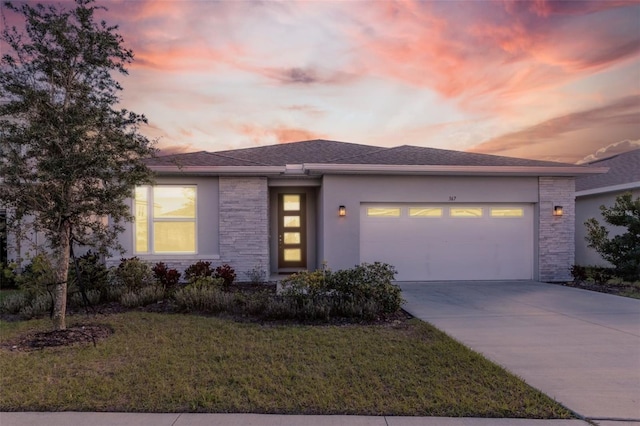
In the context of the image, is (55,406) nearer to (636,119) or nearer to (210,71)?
(210,71)

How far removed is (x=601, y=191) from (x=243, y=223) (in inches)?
502

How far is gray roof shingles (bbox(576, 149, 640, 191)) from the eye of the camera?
1279cm

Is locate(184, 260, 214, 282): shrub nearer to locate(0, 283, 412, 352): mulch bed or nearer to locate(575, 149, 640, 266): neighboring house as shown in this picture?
locate(0, 283, 412, 352): mulch bed

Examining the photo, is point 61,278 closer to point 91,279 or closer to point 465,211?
point 91,279

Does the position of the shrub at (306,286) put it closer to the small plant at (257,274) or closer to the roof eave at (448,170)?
the small plant at (257,274)

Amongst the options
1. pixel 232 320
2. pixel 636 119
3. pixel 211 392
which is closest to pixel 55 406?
pixel 211 392

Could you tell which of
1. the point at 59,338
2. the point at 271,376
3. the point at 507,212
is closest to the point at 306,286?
the point at 271,376

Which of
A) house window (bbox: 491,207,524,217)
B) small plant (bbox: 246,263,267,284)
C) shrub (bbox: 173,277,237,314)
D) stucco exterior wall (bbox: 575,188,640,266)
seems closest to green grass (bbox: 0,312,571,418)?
shrub (bbox: 173,277,237,314)

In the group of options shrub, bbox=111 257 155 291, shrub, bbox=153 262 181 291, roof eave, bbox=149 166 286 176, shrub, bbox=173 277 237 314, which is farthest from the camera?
roof eave, bbox=149 166 286 176

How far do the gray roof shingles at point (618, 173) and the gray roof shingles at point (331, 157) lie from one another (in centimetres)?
456

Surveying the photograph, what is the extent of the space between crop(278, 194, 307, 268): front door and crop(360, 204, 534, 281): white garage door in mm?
2627

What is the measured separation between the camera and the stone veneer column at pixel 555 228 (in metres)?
10.4

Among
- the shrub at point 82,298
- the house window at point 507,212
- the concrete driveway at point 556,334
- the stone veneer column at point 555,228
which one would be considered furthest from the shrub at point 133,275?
the stone veneer column at point 555,228

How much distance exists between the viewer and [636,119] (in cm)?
1193
